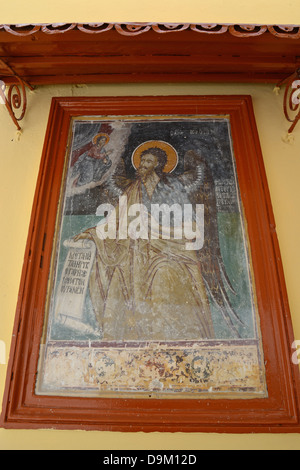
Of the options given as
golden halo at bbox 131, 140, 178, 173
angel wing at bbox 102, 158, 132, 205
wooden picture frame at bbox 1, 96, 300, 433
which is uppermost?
golden halo at bbox 131, 140, 178, 173

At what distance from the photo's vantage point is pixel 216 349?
248 centimetres

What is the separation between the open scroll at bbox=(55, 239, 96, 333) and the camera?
2.58 m

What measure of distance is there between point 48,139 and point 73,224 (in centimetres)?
73

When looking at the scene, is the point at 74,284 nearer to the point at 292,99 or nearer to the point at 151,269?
the point at 151,269

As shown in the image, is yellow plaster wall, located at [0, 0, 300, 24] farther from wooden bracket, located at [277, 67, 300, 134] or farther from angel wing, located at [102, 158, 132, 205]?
angel wing, located at [102, 158, 132, 205]

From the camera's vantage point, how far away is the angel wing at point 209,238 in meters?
2.59

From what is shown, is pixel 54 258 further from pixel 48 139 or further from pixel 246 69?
pixel 246 69

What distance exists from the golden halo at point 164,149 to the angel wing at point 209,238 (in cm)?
10

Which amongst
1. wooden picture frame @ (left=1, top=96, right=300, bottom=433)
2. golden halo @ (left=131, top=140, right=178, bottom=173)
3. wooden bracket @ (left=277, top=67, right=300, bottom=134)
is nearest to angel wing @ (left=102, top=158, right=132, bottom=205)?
golden halo @ (left=131, top=140, right=178, bottom=173)

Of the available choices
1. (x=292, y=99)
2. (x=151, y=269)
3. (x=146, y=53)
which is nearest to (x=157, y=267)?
(x=151, y=269)

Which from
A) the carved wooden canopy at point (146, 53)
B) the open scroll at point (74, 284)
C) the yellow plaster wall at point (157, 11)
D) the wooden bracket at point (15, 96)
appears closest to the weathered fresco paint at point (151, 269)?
the open scroll at point (74, 284)

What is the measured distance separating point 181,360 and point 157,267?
633 mm

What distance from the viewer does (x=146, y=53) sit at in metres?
2.84

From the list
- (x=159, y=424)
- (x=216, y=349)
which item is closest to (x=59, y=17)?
(x=216, y=349)
